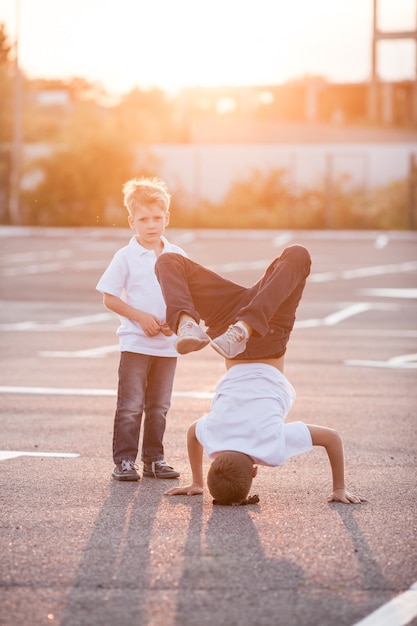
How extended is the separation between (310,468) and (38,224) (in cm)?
3931

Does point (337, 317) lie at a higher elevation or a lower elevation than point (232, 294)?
lower

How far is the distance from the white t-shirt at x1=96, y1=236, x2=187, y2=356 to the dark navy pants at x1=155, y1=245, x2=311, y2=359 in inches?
23.3

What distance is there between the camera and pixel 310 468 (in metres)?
7.49

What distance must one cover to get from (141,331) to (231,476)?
4.27ft

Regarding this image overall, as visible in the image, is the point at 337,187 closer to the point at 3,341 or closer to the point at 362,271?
the point at 362,271

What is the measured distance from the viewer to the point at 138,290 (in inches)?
282

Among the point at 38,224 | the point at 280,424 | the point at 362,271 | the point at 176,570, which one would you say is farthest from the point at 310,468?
the point at 38,224

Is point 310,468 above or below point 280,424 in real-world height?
below

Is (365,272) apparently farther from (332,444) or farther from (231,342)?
(231,342)

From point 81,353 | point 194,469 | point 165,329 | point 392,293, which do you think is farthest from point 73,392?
point 392,293

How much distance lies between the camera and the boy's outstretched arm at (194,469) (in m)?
6.54

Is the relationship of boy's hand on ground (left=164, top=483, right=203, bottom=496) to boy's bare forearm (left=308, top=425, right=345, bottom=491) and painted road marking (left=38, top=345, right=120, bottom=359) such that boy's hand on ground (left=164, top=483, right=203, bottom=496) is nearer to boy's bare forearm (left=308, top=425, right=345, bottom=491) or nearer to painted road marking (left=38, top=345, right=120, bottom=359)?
boy's bare forearm (left=308, top=425, right=345, bottom=491)

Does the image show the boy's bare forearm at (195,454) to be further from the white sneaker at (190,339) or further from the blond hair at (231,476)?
the white sneaker at (190,339)

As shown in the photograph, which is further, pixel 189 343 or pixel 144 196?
pixel 144 196
